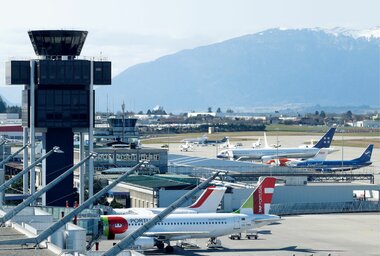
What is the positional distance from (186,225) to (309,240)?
420 inches

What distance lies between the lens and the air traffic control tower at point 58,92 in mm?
80688

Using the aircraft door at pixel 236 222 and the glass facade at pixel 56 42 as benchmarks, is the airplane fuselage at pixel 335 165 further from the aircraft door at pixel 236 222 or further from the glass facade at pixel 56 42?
the aircraft door at pixel 236 222

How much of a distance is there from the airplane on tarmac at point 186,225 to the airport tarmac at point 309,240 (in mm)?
1023

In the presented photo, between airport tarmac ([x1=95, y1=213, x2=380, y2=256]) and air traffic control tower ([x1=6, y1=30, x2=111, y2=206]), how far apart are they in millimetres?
10397

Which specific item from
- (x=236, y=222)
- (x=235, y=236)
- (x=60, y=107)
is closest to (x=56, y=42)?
(x=60, y=107)

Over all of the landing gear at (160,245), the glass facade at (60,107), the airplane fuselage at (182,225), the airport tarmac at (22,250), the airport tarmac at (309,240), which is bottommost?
the airport tarmac at (309,240)

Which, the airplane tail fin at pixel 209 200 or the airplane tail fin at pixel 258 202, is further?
the airplane tail fin at pixel 209 200

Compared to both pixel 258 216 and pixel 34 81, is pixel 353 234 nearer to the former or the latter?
pixel 258 216

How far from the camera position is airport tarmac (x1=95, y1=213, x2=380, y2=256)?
72688 mm

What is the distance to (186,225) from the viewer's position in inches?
2899

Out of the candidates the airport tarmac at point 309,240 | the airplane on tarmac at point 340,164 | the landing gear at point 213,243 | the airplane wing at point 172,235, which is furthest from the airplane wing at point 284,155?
the airplane wing at point 172,235

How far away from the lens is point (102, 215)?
73688mm

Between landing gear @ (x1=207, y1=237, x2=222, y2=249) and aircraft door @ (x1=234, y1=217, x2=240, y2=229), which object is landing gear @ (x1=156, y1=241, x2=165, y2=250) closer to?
landing gear @ (x1=207, y1=237, x2=222, y2=249)

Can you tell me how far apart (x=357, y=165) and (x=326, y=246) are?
78162 millimetres
